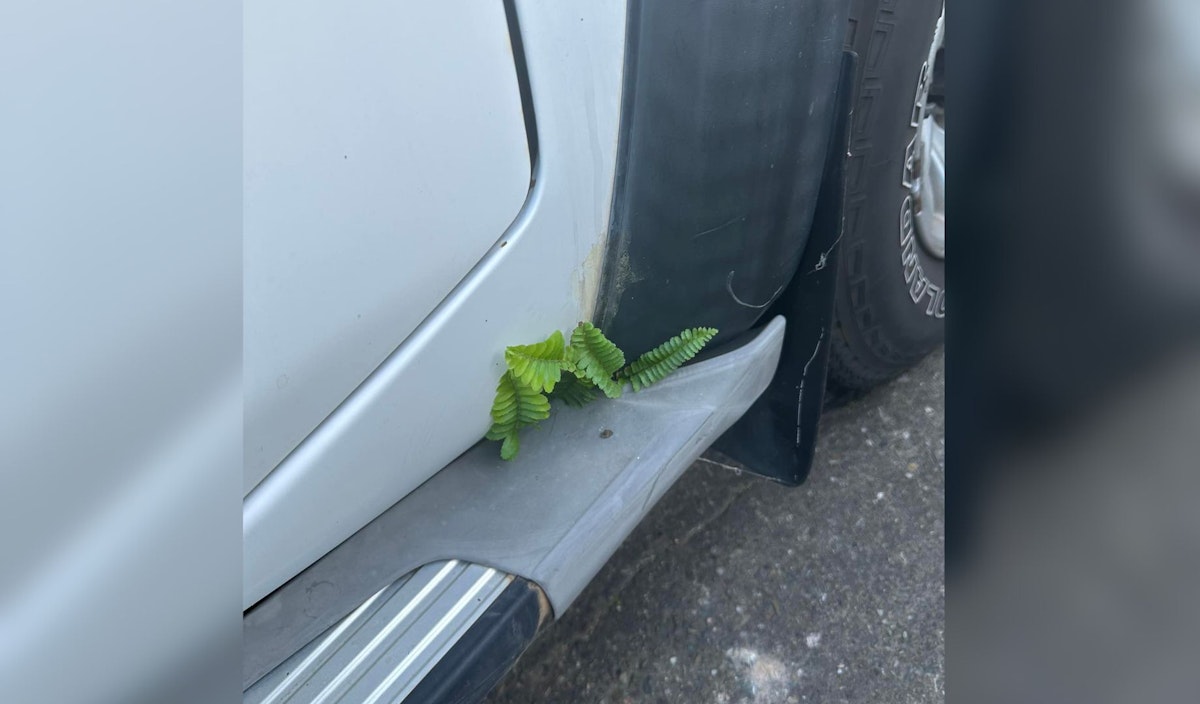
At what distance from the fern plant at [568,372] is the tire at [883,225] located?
425 mm

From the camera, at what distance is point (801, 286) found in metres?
1.75

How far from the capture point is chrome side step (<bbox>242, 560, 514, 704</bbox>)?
1.07 m

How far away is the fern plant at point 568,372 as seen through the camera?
1.31m

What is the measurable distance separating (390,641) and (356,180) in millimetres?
558

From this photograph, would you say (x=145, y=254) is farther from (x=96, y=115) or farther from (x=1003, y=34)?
(x=1003, y=34)

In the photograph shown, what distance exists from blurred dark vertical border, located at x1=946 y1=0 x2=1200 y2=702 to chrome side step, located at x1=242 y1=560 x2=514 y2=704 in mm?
688

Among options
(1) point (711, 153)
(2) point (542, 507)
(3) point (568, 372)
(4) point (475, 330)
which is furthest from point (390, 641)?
(1) point (711, 153)

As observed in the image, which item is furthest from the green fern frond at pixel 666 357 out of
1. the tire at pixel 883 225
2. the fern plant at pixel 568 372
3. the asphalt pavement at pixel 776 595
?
the asphalt pavement at pixel 776 595

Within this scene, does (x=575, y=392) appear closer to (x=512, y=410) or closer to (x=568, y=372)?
(x=568, y=372)

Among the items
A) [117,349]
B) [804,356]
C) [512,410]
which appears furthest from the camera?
[804,356]

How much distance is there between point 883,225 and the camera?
5.95ft

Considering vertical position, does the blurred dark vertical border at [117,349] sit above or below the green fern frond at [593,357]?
above

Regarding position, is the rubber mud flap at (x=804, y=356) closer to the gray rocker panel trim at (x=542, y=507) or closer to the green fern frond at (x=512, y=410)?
→ the gray rocker panel trim at (x=542, y=507)

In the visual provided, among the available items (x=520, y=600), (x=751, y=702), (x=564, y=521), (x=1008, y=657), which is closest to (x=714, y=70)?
(x=564, y=521)
